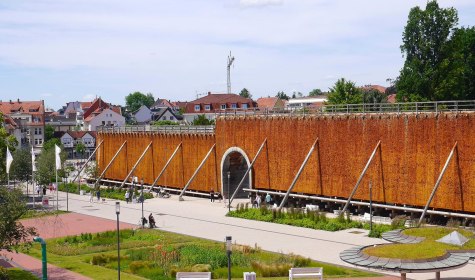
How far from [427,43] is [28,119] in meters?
73.1

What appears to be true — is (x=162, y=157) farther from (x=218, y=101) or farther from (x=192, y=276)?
(x=218, y=101)

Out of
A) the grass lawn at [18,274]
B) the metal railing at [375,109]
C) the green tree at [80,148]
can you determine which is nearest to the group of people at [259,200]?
the metal railing at [375,109]

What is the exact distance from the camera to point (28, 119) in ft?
374

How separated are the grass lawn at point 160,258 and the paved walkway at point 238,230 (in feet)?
5.97

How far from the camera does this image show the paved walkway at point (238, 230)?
3283 cm

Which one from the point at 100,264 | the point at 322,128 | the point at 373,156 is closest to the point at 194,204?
the point at 322,128

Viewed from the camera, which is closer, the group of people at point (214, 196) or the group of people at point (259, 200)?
the group of people at point (259, 200)

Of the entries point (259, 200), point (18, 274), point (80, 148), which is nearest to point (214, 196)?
point (259, 200)

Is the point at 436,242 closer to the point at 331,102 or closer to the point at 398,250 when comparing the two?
the point at 398,250

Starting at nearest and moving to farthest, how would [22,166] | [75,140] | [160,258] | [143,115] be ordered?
[160,258] → [22,166] → [75,140] → [143,115]

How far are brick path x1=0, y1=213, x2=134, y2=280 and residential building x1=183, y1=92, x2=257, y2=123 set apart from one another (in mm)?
63875

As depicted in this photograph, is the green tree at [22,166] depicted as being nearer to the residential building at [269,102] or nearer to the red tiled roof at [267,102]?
the residential building at [269,102]

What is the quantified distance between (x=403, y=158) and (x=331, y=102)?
34853 millimetres

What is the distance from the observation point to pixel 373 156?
4228 centimetres
